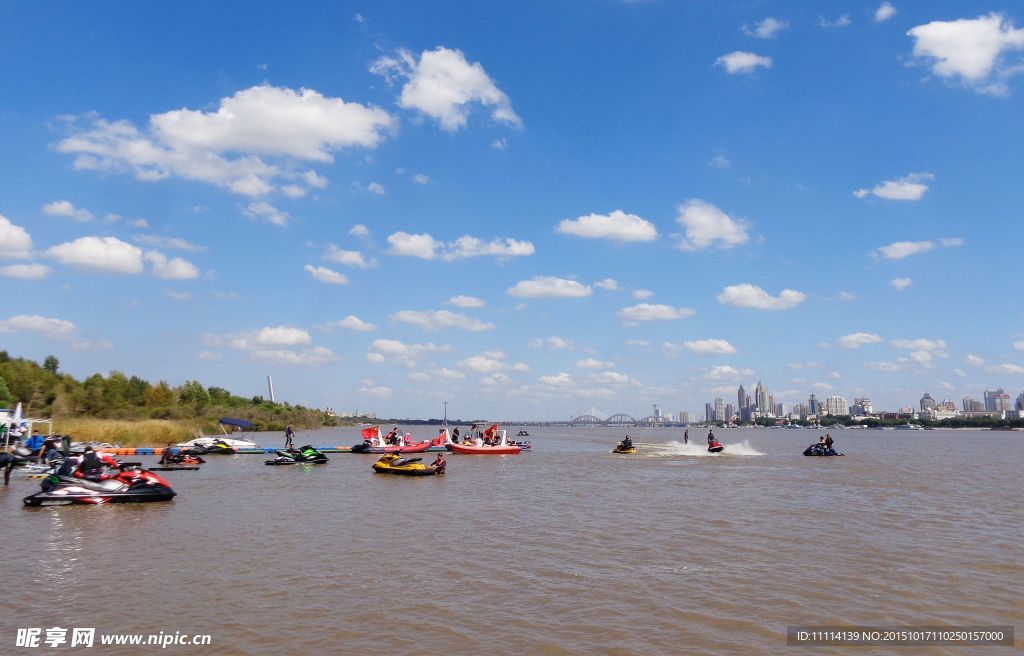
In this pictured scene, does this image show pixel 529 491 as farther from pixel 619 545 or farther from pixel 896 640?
pixel 896 640

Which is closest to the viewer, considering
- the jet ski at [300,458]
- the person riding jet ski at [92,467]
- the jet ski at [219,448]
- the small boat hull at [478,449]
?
the person riding jet ski at [92,467]

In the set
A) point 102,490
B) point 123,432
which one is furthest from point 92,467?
point 123,432

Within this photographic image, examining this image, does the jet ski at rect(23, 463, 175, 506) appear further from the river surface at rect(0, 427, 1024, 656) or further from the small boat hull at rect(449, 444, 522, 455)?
the small boat hull at rect(449, 444, 522, 455)

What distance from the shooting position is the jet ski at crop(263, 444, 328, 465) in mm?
46625

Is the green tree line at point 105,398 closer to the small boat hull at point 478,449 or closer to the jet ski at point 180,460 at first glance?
the jet ski at point 180,460

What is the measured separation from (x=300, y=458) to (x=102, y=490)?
21.9 m

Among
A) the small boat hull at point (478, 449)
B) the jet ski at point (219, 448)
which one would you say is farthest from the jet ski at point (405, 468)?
the jet ski at point (219, 448)

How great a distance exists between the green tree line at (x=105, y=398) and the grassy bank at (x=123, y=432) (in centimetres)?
358

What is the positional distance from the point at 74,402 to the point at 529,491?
75783 mm

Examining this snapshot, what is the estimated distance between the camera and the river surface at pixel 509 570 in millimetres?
11000

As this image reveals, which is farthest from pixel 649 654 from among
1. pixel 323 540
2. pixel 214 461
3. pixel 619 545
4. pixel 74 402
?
pixel 74 402

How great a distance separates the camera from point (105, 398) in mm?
88750

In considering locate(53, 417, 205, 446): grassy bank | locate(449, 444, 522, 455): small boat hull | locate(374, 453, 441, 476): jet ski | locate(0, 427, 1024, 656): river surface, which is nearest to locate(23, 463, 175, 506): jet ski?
locate(0, 427, 1024, 656): river surface

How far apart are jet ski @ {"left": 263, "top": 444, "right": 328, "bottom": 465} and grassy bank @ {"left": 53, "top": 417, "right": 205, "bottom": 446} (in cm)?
2096
